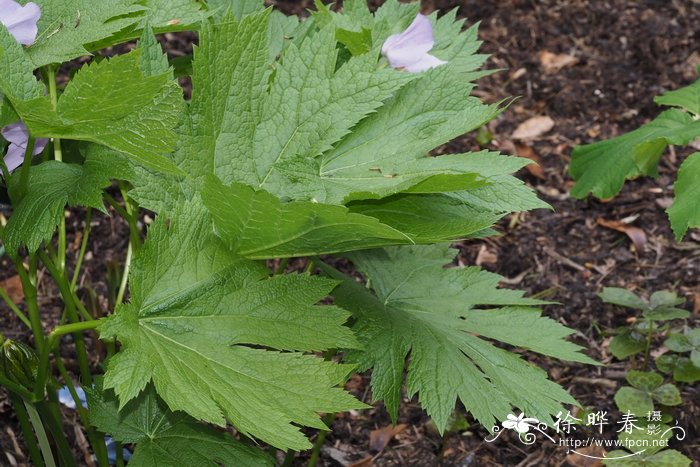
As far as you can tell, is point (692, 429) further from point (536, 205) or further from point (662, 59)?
point (662, 59)

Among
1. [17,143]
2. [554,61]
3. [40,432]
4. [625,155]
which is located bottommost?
[554,61]

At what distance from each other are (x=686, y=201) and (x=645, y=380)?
0.49 meters

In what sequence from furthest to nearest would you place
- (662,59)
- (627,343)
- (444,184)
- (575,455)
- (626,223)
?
(662,59) → (626,223) → (627,343) → (575,455) → (444,184)

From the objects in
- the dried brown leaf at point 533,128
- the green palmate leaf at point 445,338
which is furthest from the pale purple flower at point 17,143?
the dried brown leaf at point 533,128

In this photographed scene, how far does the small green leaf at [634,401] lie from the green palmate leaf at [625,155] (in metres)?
0.47

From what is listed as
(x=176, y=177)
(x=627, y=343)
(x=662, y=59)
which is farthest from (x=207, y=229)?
(x=662, y=59)

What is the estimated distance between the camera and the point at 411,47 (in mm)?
1414

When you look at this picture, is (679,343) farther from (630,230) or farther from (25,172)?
(25,172)

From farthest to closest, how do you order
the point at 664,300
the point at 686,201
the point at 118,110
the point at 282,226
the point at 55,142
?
the point at 664,300, the point at 686,201, the point at 55,142, the point at 282,226, the point at 118,110

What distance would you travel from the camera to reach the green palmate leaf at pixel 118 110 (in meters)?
0.93

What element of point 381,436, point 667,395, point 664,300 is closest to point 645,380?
point 667,395

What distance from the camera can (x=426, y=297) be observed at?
144 centimetres

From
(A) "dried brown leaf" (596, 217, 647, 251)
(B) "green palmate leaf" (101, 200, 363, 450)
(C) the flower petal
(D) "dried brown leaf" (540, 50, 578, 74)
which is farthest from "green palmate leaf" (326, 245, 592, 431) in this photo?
(D) "dried brown leaf" (540, 50, 578, 74)

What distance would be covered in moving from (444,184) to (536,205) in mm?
207
